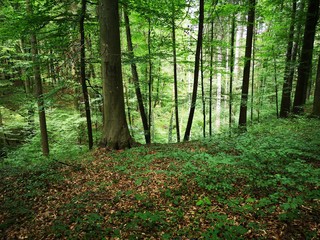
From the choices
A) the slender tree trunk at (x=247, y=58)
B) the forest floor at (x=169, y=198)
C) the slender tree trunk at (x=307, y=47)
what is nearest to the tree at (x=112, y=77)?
the forest floor at (x=169, y=198)

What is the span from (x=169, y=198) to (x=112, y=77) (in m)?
4.80

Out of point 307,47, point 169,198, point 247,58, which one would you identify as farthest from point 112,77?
point 307,47

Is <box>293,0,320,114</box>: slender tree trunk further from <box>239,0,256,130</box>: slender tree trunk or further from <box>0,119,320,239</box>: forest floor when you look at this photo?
<box>0,119,320,239</box>: forest floor

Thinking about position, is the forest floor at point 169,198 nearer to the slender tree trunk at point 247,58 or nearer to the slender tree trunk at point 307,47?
the slender tree trunk at point 247,58

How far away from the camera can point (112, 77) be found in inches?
279

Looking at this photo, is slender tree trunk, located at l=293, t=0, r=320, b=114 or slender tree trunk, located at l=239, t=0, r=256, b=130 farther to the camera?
slender tree trunk, located at l=239, t=0, r=256, b=130

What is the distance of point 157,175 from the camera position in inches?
208

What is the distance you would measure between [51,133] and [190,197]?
13299 millimetres

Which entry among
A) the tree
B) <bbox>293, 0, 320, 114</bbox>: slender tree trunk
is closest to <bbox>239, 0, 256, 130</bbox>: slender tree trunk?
<bbox>293, 0, 320, 114</bbox>: slender tree trunk

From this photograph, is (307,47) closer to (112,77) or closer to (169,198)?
(112,77)

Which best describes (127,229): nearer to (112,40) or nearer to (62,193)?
(62,193)

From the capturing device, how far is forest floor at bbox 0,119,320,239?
130 inches

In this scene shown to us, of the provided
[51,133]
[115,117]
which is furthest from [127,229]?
[51,133]

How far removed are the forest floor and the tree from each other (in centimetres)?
121
